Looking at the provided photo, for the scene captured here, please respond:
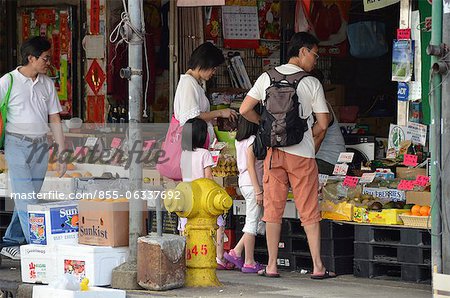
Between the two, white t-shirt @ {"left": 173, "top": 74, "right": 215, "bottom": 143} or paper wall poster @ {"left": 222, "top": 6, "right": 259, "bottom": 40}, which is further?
paper wall poster @ {"left": 222, "top": 6, "right": 259, "bottom": 40}

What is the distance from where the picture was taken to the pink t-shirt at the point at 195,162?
36.0 feet

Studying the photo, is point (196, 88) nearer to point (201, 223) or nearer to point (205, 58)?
point (205, 58)

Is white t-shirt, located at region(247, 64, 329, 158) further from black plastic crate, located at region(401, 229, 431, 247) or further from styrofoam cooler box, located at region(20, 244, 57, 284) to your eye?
styrofoam cooler box, located at region(20, 244, 57, 284)

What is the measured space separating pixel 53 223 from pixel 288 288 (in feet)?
7.53

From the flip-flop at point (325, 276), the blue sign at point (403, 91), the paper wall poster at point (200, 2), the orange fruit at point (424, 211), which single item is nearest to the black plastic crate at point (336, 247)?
the flip-flop at point (325, 276)

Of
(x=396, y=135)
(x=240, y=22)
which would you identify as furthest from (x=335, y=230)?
(x=240, y=22)

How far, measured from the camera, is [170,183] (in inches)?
483

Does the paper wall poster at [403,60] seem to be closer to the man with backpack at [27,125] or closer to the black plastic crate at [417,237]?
the black plastic crate at [417,237]

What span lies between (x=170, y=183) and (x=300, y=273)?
1.84 meters

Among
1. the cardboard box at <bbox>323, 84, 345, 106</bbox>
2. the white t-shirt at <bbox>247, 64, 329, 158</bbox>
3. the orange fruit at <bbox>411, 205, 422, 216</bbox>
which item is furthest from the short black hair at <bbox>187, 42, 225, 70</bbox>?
the cardboard box at <bbox>323, 84, 345, 106</bbox>

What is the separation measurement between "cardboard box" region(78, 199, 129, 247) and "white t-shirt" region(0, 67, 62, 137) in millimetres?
1238

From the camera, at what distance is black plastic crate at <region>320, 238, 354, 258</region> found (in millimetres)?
11148

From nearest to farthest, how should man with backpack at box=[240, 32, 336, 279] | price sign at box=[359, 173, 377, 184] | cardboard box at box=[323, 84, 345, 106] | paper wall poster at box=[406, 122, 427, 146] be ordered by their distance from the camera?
man with backpack at box=[240, 32, 336, 279]
paper wall poster at box=[406, 122, 427, 146]
price sign at box=[359, 173, 377, 184]
cardboard box at box=[323, 84, 345, 106]

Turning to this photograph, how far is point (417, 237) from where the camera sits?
34.6ft
